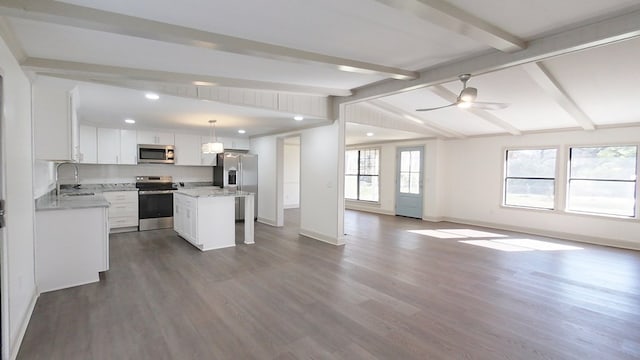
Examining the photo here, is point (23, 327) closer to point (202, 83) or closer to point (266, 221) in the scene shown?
point (202, 83)

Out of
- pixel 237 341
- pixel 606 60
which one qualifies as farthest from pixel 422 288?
pixel 606 60

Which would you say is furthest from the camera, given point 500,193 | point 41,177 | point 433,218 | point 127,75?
point 433,218

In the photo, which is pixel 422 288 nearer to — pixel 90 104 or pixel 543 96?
pixel 543 96

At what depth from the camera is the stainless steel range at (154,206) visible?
6453 mm

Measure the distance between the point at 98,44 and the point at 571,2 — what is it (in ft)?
12.3

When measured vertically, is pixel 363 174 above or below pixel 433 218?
above

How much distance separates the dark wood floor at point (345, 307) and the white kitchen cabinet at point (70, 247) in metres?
0.16

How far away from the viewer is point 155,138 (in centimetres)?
694

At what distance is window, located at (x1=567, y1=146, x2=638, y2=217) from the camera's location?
565 cm

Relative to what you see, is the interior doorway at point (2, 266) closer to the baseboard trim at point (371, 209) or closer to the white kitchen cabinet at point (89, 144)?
the white kitchen cabinet at point (89, 144)

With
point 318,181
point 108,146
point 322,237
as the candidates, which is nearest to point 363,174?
point 318,181

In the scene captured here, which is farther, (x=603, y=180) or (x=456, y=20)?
(x=603, y=180)

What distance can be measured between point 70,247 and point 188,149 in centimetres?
418

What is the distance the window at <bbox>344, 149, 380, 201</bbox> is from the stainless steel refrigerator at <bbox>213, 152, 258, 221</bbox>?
3.04m
